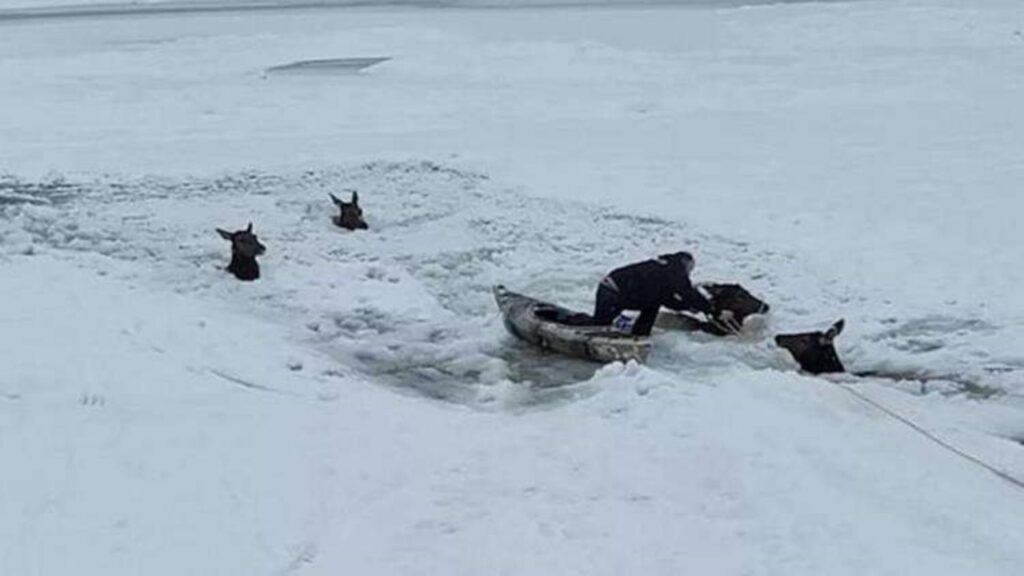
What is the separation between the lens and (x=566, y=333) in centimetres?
1084

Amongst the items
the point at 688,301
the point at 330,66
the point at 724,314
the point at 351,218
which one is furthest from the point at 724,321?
the point at 330,66

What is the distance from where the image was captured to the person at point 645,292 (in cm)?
1101

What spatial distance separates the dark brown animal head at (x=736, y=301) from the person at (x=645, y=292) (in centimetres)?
32

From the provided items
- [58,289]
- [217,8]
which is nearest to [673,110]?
[58,289]

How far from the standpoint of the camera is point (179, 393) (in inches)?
353

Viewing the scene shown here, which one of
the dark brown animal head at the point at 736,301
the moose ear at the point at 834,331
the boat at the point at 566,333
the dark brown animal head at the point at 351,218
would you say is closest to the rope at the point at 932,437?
the moose ear at the point at 834,331

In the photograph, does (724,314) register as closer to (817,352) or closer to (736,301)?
(736,301)

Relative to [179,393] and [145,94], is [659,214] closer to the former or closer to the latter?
[179,393]

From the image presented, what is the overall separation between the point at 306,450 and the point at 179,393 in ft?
4.07

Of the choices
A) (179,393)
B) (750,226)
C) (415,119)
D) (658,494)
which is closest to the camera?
(658,494)

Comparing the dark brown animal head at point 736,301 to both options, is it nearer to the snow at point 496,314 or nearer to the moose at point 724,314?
the moose at point 724,314

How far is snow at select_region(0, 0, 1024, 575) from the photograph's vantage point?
23.2ft

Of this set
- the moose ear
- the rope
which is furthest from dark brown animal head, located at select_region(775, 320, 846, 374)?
the rope

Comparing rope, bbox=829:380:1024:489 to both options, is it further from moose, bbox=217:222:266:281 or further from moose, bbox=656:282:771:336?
moose, bbox=217:222:266:281
